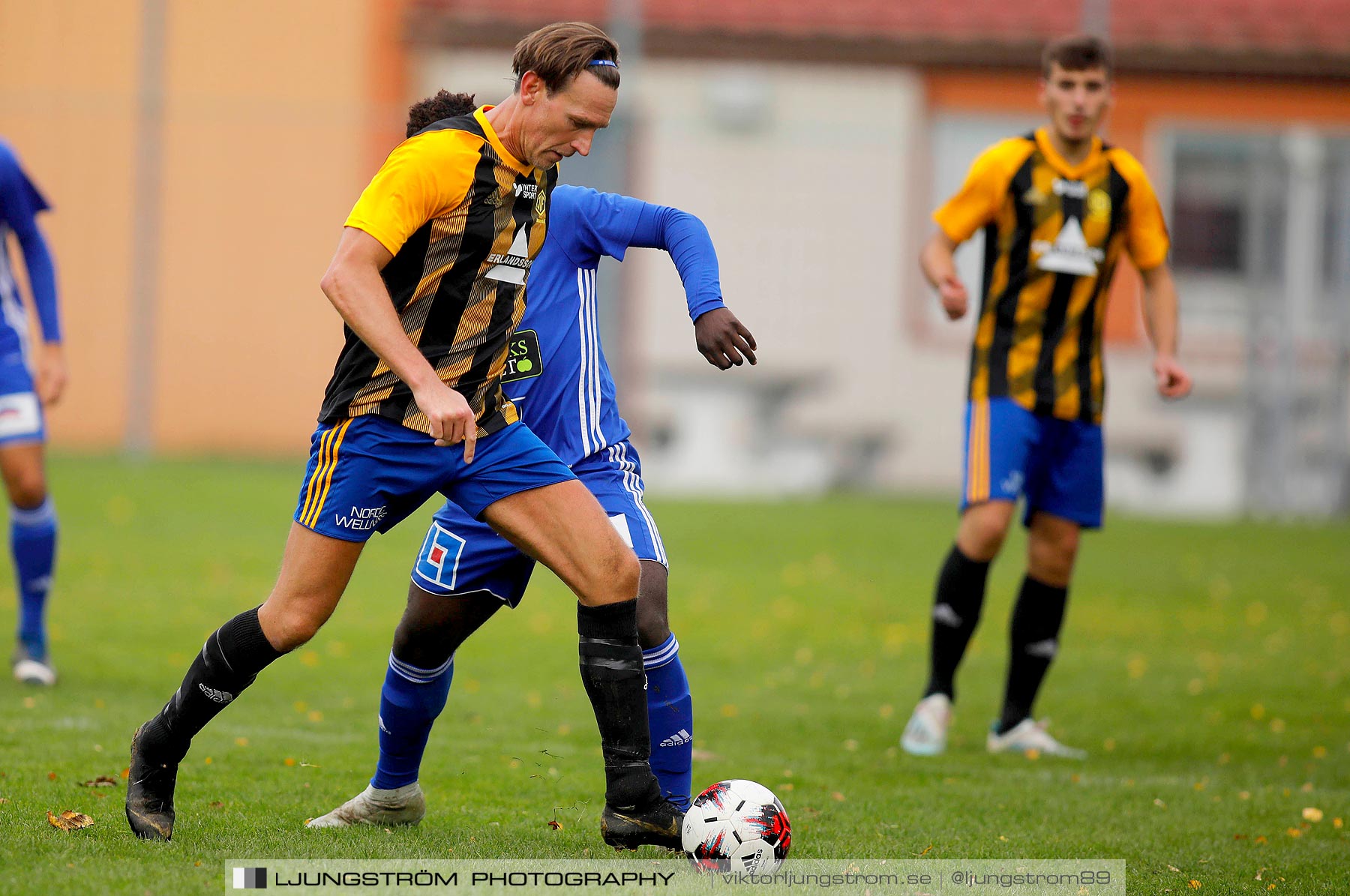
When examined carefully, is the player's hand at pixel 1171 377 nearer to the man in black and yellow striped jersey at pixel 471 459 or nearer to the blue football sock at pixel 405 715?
the man in black and yellow striped jersey at pixel 471 459

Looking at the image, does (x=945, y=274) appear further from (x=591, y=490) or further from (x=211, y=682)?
(x=211, y=682)

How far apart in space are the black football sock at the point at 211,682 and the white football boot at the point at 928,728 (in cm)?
294

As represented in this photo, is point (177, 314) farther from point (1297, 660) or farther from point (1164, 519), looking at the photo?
point (1297, 660)

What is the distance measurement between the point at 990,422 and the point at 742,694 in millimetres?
2006

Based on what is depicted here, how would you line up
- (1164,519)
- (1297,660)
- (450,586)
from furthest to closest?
1. (1164,519)
2. (1297,660)
3. (450,586)

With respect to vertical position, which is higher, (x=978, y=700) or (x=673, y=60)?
(x=673, y=60)

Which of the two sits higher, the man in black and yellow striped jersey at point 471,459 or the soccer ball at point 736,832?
the man in black and yellow striped jersey at point 471,459

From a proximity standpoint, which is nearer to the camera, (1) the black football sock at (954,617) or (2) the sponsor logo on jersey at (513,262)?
(2) the sponsor logo on jersey at (513,262)

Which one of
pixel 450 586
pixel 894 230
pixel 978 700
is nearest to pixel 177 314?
pixel 894 230

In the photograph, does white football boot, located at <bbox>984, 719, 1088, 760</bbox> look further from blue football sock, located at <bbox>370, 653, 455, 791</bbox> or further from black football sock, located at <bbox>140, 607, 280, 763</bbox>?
black football sock, located at <bbox>140, 607, 280, 763</bbox>

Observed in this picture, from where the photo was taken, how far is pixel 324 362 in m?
17.1

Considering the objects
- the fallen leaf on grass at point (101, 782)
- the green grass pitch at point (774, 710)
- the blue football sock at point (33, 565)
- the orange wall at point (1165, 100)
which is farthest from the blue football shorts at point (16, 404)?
the orange wall at point (1165, 100)

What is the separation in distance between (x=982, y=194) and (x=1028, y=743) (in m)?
2.23

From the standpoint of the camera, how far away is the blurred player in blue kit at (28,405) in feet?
21.9
